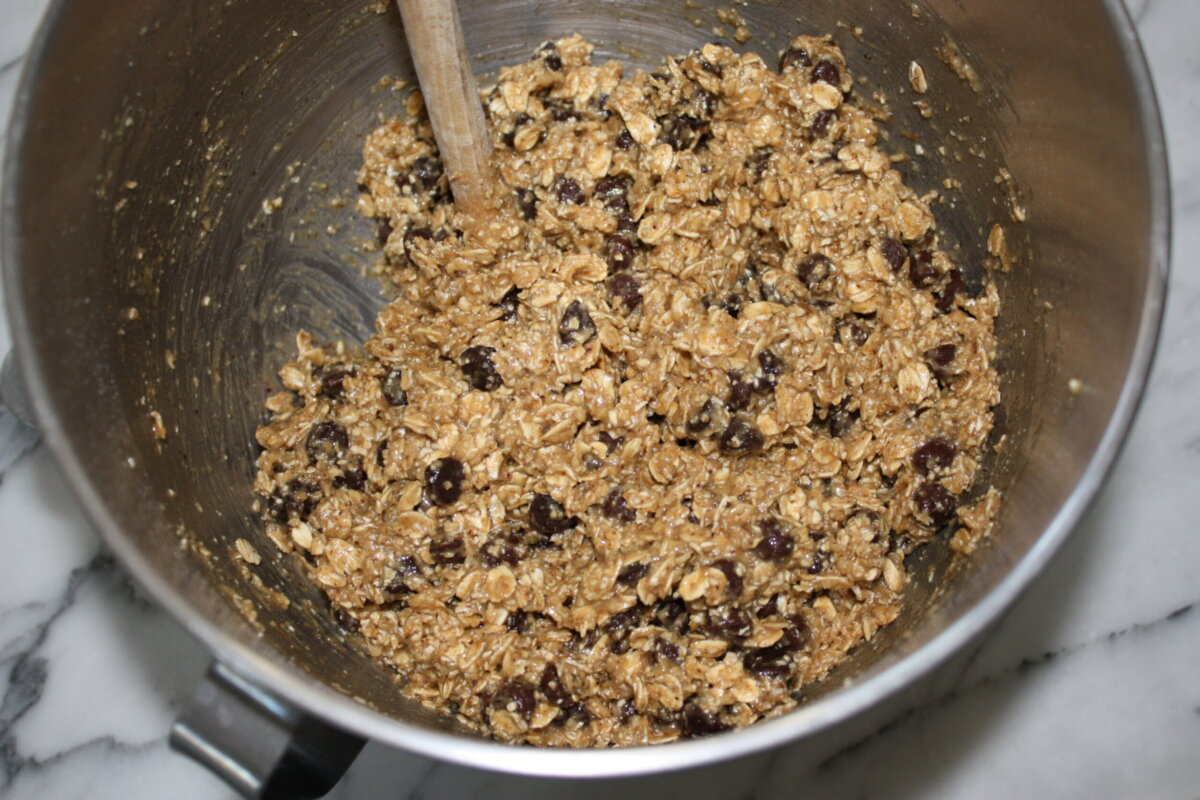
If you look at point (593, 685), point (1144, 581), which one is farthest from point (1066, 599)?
point (593, 685)

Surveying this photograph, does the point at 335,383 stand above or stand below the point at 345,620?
above

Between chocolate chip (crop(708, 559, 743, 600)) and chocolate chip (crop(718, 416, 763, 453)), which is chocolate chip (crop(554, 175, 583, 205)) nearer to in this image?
chocolate chip (crop(718, 416, 763, 453))

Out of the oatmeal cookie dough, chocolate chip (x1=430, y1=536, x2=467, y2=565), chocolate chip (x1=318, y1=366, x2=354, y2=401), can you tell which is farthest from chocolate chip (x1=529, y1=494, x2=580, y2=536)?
chocolate chip (x1=318, y1=366, x2=354, y2=401)

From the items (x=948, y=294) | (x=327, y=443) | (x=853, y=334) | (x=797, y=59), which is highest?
(x=797, y=59)

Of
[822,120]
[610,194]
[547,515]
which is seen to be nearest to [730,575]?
[547,515]

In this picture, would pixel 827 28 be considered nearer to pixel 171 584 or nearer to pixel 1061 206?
pixel 1061 206

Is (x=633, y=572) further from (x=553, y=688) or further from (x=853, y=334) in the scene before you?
(x=853, y=334)

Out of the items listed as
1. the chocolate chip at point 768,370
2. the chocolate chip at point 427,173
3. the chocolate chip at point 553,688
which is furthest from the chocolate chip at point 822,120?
the chocolate chip at point 553,688

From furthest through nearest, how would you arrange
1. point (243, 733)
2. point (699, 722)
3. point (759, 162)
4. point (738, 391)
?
1. point (759, 162)
2. point (738, 391)
3. point (699, 722)
4. point (243, 733)
